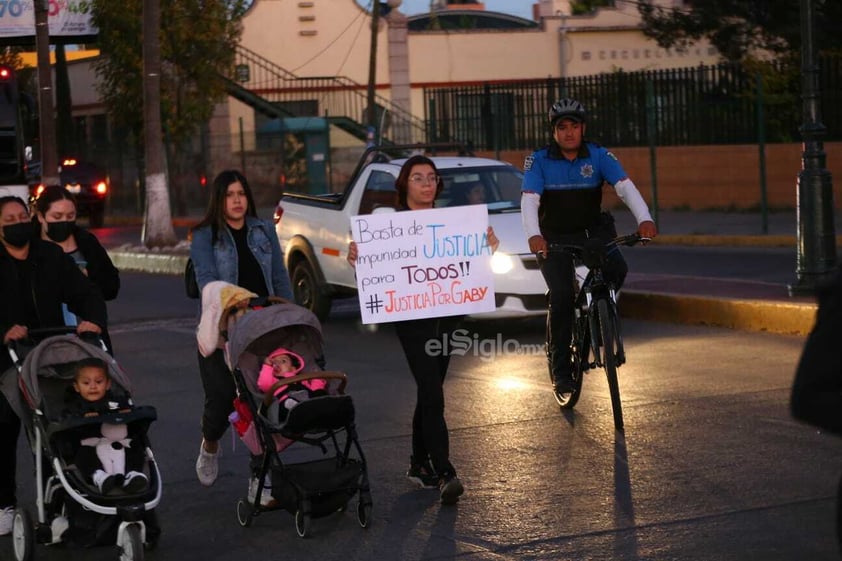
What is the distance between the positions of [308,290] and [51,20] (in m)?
25.2

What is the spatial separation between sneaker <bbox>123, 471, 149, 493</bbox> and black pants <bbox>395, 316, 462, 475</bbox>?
1677 mm

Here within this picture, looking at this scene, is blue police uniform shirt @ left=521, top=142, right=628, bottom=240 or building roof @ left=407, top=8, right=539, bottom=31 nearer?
blue police uniform shirt @ left=521, top=142, right=628, bottom=240

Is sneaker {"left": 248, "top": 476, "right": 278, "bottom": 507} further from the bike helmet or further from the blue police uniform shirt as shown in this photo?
the bike helmet

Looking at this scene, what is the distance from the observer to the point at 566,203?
30.3ft

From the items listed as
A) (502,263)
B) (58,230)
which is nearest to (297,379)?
(58,230)

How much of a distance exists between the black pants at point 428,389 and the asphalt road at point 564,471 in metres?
0.25

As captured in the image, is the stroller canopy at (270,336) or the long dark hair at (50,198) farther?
the long dark hair at (50,198)

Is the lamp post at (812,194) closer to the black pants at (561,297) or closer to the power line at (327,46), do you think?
the black pants at (561,297)

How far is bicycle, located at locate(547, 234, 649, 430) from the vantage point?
8.77 meters

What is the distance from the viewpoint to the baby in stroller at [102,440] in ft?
19.9

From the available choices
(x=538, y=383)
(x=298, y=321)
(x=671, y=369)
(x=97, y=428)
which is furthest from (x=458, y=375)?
(x=97, y=428)

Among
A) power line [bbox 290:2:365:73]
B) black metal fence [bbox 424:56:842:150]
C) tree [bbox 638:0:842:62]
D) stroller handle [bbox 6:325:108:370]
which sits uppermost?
power line [bbox 290:2:365:73]

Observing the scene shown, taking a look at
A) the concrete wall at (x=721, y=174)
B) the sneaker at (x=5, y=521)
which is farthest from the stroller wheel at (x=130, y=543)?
the concrete wall at (x=721, y=174)

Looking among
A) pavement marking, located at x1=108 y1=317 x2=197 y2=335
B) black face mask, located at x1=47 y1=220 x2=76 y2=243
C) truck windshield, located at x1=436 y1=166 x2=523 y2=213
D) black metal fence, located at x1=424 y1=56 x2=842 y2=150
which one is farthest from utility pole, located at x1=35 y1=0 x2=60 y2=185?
black face mask, located at x1=47 y1=220 x2=76 y2=243
